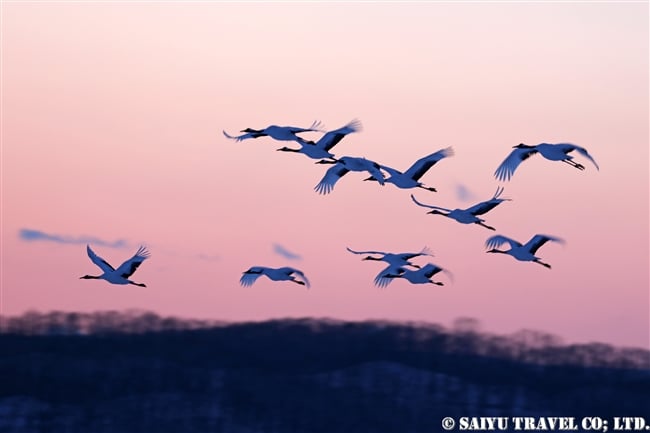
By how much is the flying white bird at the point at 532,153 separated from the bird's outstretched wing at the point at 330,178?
195 inches

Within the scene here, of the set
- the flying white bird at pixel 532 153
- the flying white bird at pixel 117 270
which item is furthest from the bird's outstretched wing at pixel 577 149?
the flying white bird at pixel 117 270

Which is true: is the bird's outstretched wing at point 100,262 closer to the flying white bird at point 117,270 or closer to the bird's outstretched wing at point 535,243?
the flying white bird at point 117,270

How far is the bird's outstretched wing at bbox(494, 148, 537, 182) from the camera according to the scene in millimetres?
43312

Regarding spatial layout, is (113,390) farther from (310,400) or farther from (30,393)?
(310,400)

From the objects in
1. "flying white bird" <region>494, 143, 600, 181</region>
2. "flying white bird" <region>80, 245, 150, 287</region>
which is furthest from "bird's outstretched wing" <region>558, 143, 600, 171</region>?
"flying white bird" <region>80, 245, 150, 287</region>

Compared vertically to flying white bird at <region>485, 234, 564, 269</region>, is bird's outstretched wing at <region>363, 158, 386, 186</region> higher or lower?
higher

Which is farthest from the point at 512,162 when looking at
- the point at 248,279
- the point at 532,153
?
the point at 248,279

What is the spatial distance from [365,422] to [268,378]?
5.39m

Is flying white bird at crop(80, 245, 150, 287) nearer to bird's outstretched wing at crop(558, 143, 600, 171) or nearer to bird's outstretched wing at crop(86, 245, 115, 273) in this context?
bird's outstretched wing at crop(86, 245, 115, 273)

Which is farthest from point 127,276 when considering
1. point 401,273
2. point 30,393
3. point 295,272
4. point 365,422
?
point 30,393

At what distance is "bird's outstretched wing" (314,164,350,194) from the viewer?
4719 cm

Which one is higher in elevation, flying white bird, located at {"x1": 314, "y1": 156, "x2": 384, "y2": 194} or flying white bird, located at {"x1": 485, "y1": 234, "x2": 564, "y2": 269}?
flying white bird, located at {"x1": 314, "y1": 156, "x2": 384, "y2": 194}

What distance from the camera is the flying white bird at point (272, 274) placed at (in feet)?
149

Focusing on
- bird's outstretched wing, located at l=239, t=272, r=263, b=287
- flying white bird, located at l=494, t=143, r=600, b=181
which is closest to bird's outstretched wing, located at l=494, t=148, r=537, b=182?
flying white bird, located at l=494, t=143, r=600, b=181
